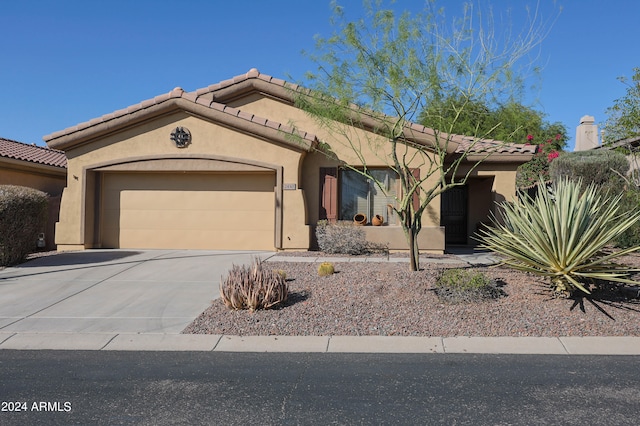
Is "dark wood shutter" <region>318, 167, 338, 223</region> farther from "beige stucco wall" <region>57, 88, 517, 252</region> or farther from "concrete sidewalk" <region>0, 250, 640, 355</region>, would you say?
"concrete sidewalk" <region>0, 250, 640, 355</region>

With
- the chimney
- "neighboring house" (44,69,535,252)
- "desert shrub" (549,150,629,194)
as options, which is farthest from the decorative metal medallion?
the chimney

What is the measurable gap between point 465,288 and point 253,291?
3.36 m

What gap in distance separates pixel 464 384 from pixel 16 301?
25.2 feet

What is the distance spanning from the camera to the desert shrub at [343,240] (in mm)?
13617

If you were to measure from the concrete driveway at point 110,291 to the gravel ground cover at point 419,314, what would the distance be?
73cm

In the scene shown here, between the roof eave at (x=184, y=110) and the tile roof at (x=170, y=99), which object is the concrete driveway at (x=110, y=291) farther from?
the tile roof at (x=170, y=99)

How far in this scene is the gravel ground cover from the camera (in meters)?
7.16

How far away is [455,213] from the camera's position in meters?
17.5

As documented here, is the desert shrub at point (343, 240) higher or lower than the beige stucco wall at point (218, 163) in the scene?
Answer: lower

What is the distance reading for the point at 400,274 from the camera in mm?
9625

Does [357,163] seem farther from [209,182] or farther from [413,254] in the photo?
[413,254]

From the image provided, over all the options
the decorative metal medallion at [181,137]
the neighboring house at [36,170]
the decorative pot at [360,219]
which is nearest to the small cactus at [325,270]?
the decorative pot at [360,219]

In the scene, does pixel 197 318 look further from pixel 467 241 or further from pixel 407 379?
pixel 467 241

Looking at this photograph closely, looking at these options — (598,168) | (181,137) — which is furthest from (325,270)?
(598,168)
